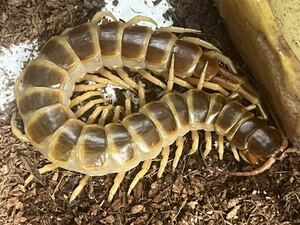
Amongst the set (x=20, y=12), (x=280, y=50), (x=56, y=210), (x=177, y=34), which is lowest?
(x=56, y=210)

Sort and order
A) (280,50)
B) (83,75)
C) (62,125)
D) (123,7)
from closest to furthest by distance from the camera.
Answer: (280,50) → (62,125) → (83,75) → (123,7)

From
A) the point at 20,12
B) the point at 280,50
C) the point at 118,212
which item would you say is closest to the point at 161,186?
the point at 118,212

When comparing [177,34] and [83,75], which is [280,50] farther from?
[83,75]

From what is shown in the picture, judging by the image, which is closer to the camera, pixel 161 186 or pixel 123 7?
pixel 161 186

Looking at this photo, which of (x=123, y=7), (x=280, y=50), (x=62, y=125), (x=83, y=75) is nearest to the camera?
(x=280, y=50)

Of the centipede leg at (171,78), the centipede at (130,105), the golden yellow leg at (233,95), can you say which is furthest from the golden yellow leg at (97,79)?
the golden yellow leg at (233,95)

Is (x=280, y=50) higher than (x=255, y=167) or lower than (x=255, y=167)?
higher

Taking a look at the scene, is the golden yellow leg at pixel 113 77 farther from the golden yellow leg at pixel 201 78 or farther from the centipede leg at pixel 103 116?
the golden yellow leg at pixel 201 78

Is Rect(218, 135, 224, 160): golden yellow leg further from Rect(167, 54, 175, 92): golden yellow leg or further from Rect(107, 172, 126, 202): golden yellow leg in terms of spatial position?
Rect(107, 172, 126, 202): golden yellow leg
